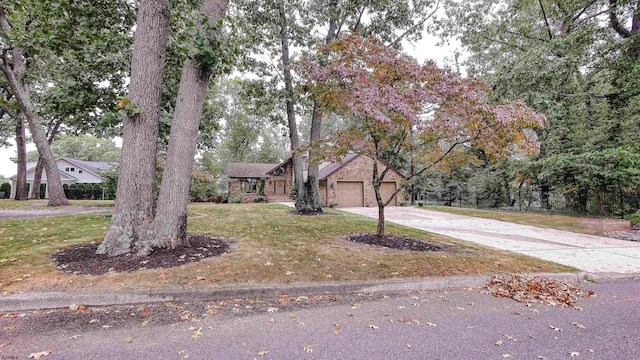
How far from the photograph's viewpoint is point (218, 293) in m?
3.62

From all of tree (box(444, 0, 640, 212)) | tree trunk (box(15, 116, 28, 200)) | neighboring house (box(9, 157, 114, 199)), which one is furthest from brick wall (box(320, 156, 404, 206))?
neighboring house (box(9, 157, 114, 199))

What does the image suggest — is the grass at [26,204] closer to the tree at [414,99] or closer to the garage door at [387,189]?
the tree at [414,99]

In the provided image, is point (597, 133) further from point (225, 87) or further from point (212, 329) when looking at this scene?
point (225, 87)

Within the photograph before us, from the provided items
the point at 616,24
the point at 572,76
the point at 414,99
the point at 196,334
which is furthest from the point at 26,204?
the point at 616,24

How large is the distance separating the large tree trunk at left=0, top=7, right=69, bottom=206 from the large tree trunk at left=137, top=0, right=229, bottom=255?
511 inches

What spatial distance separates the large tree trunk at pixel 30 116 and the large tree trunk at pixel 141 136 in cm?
1259

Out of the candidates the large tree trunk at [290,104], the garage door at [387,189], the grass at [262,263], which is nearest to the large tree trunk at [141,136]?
the grass at [262,263]

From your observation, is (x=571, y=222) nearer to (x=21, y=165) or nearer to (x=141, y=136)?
(x=141, y=136)

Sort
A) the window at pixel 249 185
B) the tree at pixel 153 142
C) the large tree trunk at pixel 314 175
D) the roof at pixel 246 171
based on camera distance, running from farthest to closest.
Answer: the window at pixel 249 185 < the roof at pixel 246 171 < the large tree trunk at pixel 314 175 < the tree at pixel 153 142

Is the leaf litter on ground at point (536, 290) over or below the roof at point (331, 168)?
below

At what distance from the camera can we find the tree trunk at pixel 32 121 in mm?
13258

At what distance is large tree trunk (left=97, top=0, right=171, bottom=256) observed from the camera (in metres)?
4.75

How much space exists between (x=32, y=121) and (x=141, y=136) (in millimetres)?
13272

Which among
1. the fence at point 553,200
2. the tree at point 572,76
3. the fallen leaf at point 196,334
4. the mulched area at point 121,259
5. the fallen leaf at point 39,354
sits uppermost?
the tree at point 572,76
